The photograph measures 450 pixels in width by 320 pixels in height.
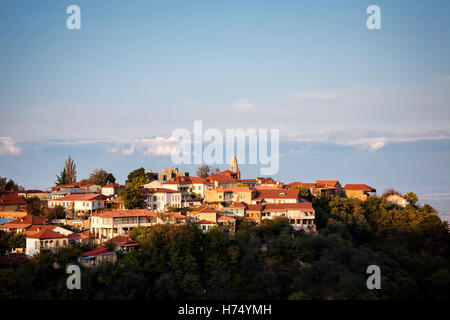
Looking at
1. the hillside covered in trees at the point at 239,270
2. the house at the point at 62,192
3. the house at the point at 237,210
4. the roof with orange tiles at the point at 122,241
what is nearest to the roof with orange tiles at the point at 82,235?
the roof with orange tiles at the point at 122,241

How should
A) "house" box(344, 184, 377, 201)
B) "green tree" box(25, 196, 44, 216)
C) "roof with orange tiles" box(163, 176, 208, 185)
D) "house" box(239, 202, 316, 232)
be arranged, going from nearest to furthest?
1. "house" box(239, 202, 316, 232)
2. "green tree" box(25, 196, 44, 216)
3. "roof with orange tiles" box(163, 176, 208, 185)
4. "house" box(344, 184, 377, 201)

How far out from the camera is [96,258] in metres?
35.7

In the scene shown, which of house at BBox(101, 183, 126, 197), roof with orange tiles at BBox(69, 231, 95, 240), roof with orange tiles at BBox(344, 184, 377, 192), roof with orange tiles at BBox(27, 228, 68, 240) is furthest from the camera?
roof with orange tiles at BBox(344, 184, 377, 192)

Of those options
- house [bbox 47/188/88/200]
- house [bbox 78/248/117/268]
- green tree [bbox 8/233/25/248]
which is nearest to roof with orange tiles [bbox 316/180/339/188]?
house [bbox 47/188/88/200]

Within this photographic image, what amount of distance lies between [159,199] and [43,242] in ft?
Result: 41.7

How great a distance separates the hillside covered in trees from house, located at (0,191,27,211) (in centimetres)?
1562

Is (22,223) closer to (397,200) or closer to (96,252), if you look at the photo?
(96,252)

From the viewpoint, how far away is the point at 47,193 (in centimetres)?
5672

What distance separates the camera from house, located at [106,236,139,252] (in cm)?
3766

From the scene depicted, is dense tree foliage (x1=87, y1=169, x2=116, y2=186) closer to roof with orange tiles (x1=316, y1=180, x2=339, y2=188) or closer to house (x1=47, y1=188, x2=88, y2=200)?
house (x1=47, y1=188, x2=88, y2=200)

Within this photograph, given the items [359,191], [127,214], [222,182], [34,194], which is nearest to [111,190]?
[34,194]
